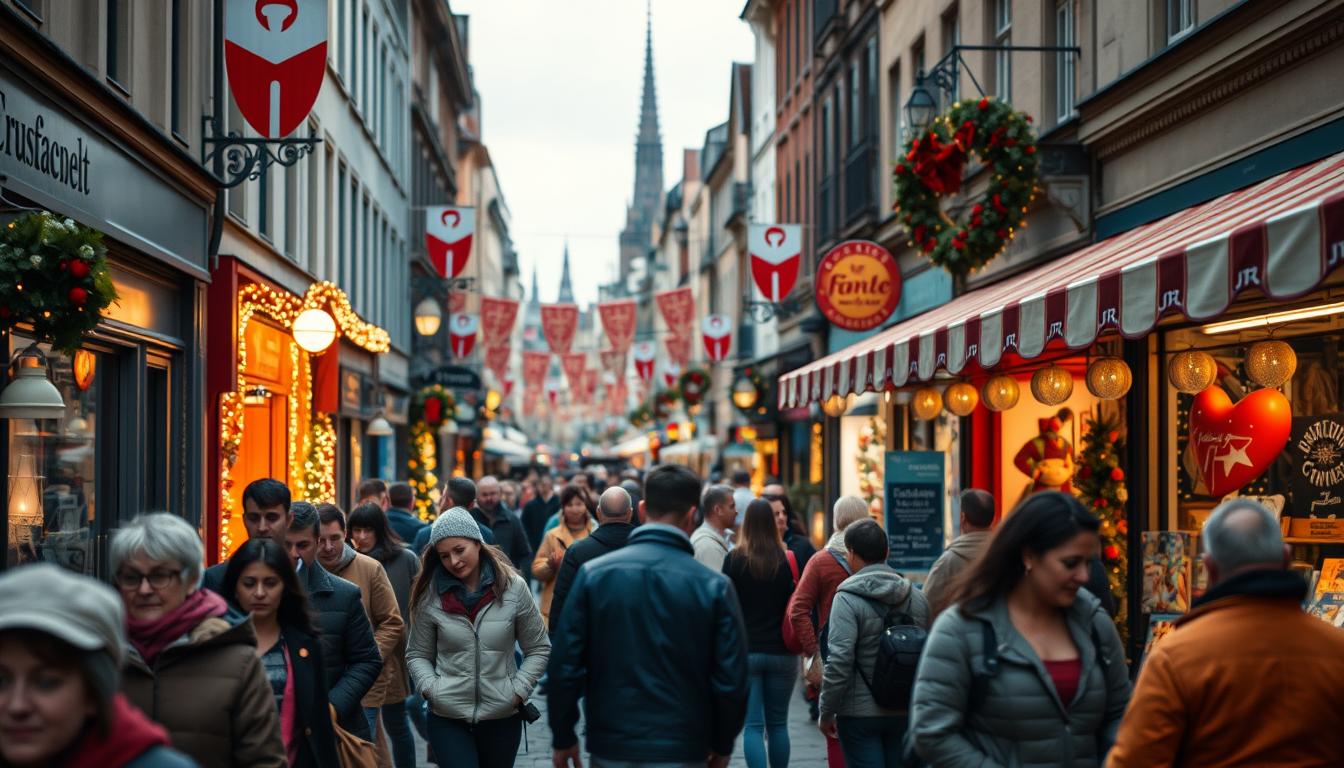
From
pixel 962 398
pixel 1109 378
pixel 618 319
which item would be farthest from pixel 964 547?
pixel 618 319

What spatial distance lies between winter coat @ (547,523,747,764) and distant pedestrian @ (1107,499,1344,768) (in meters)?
1.81

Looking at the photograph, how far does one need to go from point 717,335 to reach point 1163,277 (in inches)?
1234

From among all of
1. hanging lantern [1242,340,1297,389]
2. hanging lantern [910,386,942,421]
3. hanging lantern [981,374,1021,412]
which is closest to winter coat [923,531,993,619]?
hanging lantern [1242,340,1297,389]

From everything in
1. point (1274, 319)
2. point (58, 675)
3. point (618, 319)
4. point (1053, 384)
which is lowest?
point (58, 675)

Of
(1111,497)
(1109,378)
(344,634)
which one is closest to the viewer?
(344,634)

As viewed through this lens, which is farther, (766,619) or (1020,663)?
(766,619)

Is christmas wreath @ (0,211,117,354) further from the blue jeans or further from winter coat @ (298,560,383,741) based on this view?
the blue jeans

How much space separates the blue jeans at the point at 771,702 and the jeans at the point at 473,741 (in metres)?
2.62

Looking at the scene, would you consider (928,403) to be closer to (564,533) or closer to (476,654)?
(564,533)

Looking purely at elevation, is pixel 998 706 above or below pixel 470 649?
above

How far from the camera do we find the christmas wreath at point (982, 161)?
14.6 metres

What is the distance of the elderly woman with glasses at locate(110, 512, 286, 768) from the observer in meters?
4.61

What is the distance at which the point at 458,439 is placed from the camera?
5069 cm

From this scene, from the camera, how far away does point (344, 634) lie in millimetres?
7270
